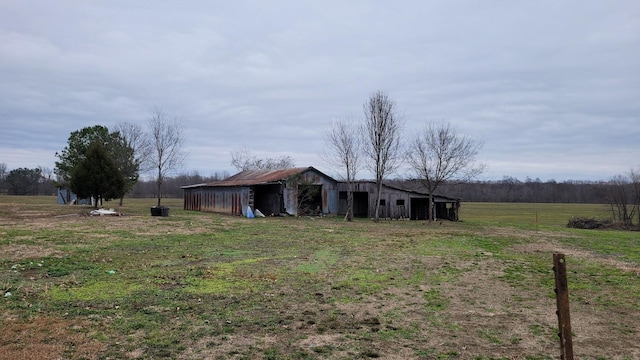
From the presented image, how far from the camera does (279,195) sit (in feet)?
108

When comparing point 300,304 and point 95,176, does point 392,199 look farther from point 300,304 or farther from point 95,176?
point 300,304

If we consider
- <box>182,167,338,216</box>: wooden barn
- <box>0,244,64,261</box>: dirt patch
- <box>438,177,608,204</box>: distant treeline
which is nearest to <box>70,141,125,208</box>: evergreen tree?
<box>182,167,338,216</box>: wooden barn

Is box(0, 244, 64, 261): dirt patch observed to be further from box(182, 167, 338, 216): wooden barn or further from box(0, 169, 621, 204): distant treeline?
box(0, 169, 621, 204): distant treeline

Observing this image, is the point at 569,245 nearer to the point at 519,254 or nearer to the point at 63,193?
the point at 519,254

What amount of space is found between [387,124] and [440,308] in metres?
25.0

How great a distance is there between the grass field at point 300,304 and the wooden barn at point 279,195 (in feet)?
63.9

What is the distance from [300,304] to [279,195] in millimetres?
26540

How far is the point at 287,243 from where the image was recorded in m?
14.4

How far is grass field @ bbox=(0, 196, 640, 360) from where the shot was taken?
474cm

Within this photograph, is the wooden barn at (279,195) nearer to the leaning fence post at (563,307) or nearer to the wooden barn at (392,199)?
the wooden barn at (392,199)

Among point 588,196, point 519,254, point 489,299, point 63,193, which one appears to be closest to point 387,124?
point 519,254

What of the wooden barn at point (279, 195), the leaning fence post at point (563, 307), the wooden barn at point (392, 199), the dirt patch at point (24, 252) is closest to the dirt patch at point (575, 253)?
the leaning fence post at point (563, 307)

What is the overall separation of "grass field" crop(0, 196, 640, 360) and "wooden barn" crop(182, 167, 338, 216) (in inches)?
767

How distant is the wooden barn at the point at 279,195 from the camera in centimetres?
3195
